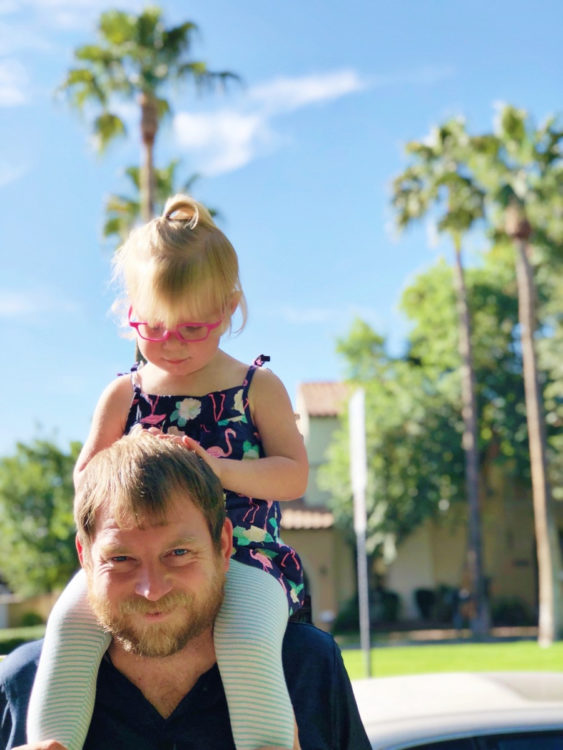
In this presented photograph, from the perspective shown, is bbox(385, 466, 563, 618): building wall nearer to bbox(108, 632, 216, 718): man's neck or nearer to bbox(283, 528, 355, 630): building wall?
bbox(283, 528, 355, 630): building wall

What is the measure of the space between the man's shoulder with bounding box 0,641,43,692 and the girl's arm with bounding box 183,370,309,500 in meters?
0.55

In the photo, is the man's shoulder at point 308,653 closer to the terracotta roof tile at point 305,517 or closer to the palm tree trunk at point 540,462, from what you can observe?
the palm tree trunk at point 540,462

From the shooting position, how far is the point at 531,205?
2525cm

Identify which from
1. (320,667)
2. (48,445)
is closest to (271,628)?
(320,667)

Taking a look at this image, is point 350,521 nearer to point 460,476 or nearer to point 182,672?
point 460,476

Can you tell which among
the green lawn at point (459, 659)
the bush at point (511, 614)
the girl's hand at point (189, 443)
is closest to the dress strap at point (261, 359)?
the girl's hand at point (189, 443)

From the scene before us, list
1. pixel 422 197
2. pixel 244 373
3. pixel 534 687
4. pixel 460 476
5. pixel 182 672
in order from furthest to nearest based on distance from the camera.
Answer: pixel 460 476 < pixel 422 197 < pixel 534 687 < pixel 244 373 < pixel 182 672

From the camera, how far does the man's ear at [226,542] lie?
77.8 inches

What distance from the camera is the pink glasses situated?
2.20 meters

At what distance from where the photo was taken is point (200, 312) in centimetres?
222

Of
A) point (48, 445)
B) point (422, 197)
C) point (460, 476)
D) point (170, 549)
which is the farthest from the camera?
point (48, 445)

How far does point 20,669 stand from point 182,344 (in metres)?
0.79

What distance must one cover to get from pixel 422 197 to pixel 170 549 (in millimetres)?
26618

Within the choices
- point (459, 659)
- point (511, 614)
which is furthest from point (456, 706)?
point (511, 614)
